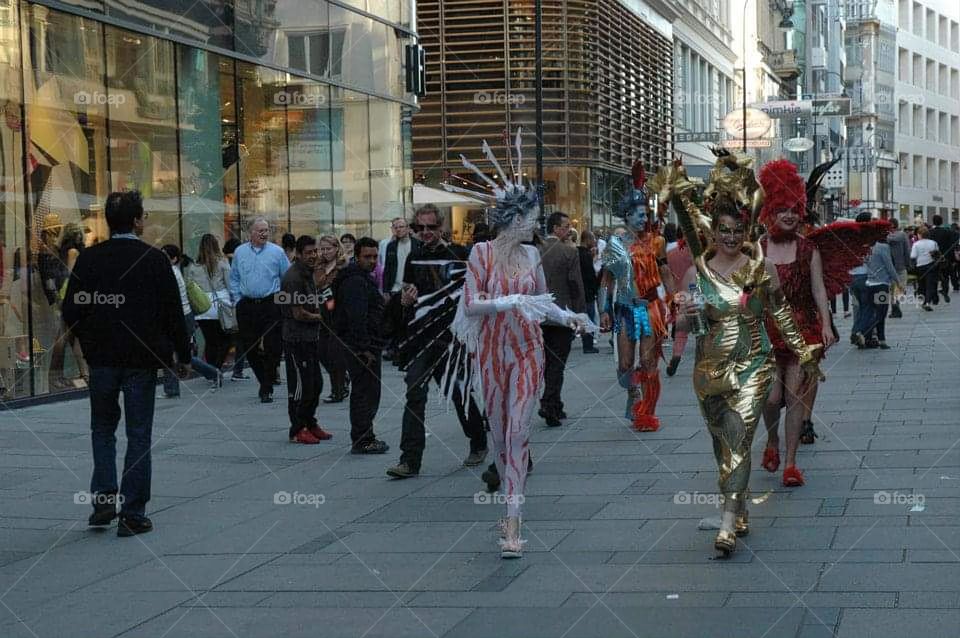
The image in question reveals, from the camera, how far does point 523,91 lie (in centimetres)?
3288

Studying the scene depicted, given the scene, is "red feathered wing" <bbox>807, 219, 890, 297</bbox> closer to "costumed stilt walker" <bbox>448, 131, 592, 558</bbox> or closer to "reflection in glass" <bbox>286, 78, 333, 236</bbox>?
"costumed stilt walker" <bbox>448, 131, 592, 558</bbox>

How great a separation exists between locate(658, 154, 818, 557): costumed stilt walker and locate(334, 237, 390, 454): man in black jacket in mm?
3806

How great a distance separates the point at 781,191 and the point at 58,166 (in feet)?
29.9

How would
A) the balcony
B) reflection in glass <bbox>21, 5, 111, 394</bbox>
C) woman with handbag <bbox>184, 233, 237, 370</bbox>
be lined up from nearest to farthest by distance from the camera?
reflection in glass <bbox>21, 5, 111, 394</bbox>, woman with handbag <bbox>184, 233, 237, 370</bbox>, the balcony

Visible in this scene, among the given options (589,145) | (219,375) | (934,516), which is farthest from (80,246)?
(589,145)

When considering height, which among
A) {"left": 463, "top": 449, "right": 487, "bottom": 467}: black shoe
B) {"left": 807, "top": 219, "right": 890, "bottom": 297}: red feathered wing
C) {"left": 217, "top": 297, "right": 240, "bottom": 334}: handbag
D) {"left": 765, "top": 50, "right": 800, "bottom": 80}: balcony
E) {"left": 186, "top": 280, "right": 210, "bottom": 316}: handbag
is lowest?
{"left": 463, "top": 449, "right": 487, "bottom": 467}: black shoe

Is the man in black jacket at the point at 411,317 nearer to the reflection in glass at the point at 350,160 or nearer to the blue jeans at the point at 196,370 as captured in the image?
the blue jeans at the point at 196,370

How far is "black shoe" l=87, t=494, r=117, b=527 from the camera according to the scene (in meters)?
8.30

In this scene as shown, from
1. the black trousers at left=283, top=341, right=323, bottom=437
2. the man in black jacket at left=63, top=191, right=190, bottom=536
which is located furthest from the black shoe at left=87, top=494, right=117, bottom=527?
the black trousers at left=283, top=341, right=323, bottom=437

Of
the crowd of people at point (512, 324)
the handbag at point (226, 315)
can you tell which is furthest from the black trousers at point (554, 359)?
the handbag at point (226, 315)

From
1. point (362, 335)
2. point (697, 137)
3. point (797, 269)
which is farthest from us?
point (697, 137)

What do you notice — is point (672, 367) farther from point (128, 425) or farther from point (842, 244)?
point (128, 425)

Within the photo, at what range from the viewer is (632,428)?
39.7ft

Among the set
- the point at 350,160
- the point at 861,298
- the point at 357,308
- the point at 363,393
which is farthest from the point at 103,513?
the point at 350,160
